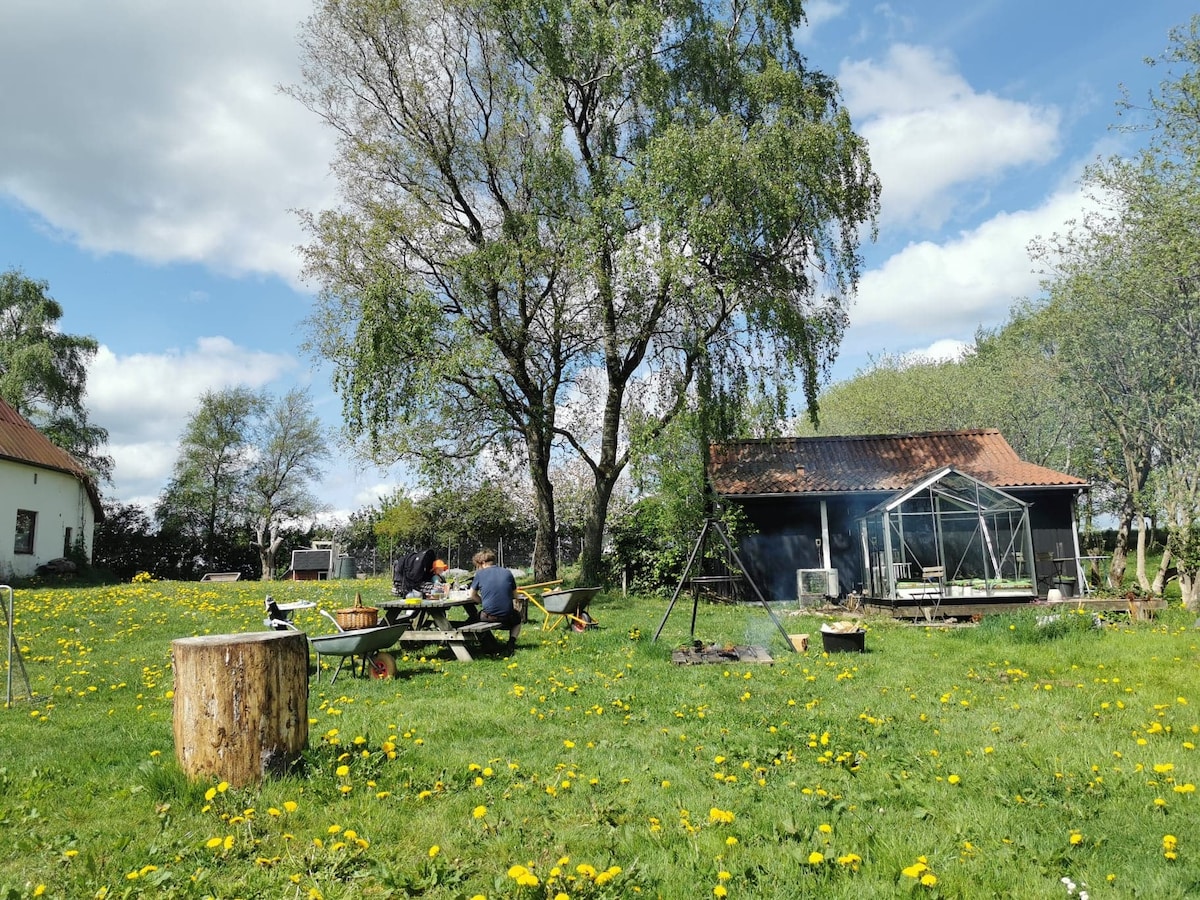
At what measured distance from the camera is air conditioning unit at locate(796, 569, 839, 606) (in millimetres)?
18156

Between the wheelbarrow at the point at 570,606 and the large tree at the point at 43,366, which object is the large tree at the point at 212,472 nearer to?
the large tree at the point at 43,366

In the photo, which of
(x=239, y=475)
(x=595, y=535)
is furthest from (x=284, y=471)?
(x=595, y=535)

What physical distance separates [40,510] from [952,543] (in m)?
26.0

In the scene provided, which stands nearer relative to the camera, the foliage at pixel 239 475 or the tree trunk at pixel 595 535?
the tree trunk at pixel 595 535

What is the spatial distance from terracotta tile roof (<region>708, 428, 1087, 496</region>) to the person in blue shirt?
10593 mm

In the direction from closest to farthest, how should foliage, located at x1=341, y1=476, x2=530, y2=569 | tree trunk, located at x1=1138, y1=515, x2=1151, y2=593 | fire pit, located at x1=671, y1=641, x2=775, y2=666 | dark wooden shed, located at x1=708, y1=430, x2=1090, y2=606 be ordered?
1. fire pit, located at x1=671, y1=641, x2=775, y2=666
2. dark wooden shed, located at x1=708, y1=430, x2=1090, y2=606
3. tree trunk, located at x1=1138, y1=515, x2=1151, y2=593
4. foliage, located at x1=341, y1=476, x2=530, y2=569

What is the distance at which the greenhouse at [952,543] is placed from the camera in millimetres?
16438

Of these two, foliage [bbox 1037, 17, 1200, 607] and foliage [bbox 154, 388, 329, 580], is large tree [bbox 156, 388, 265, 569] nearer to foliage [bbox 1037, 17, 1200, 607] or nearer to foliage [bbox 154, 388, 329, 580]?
foliage [bbox 154, 388, 329, 580]

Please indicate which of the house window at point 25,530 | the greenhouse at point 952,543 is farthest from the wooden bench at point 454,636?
the house window at point 25,530

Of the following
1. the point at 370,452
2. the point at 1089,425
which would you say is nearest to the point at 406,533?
the point at 370,452

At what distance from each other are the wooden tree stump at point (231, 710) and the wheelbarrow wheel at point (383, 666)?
151 inches

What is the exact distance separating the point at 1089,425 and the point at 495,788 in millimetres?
26095

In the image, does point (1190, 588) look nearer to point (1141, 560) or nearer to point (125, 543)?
point (1141, 560)

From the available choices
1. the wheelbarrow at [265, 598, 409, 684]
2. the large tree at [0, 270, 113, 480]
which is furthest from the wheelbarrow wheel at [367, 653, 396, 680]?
the large tree at [0, 270, 113, 480]
